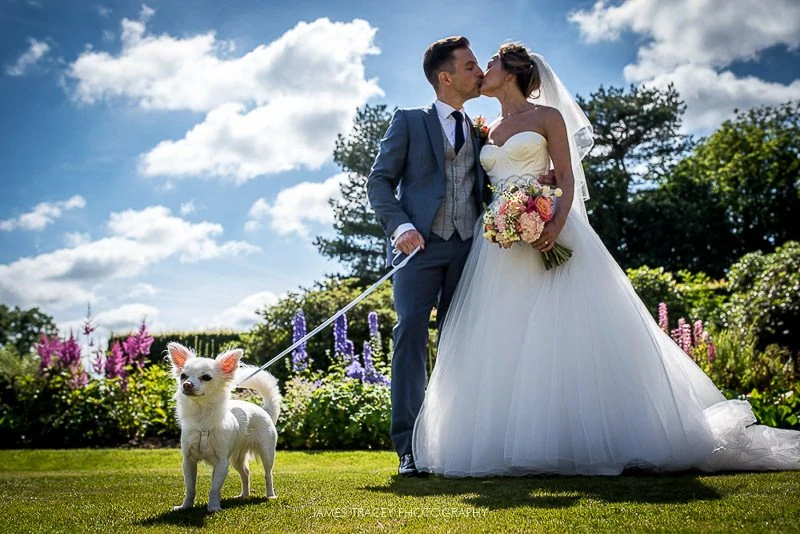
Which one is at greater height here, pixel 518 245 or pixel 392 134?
pixel 392 134

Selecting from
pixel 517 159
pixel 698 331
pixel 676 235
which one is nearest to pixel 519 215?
pixel 517 159

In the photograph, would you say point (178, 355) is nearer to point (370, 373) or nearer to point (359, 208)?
point (370, 373)

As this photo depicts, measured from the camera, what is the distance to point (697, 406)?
4836 mm

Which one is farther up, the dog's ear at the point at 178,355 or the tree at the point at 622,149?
the tree at the point at 622,149

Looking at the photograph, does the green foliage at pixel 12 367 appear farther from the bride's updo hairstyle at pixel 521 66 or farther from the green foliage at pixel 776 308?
the green foliage at pixel 776 308

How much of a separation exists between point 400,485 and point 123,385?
6.73 m

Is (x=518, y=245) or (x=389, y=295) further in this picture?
(x=389, y=295)

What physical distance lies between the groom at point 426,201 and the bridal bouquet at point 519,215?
415 millimetres

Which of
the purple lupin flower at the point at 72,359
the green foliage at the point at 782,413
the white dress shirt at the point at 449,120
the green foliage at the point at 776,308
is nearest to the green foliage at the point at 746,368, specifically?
the green foliage at the point at 776,308

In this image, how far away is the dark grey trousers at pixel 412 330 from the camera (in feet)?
17.1

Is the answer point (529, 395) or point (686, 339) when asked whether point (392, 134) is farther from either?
point (686, 339)

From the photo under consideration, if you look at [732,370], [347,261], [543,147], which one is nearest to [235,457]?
[543,147]

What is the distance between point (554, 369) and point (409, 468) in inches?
47.9

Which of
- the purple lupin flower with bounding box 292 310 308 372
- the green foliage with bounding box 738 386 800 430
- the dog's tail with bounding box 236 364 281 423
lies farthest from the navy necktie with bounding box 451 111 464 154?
the purple lupin flower with bounding box 292 310 308 372
